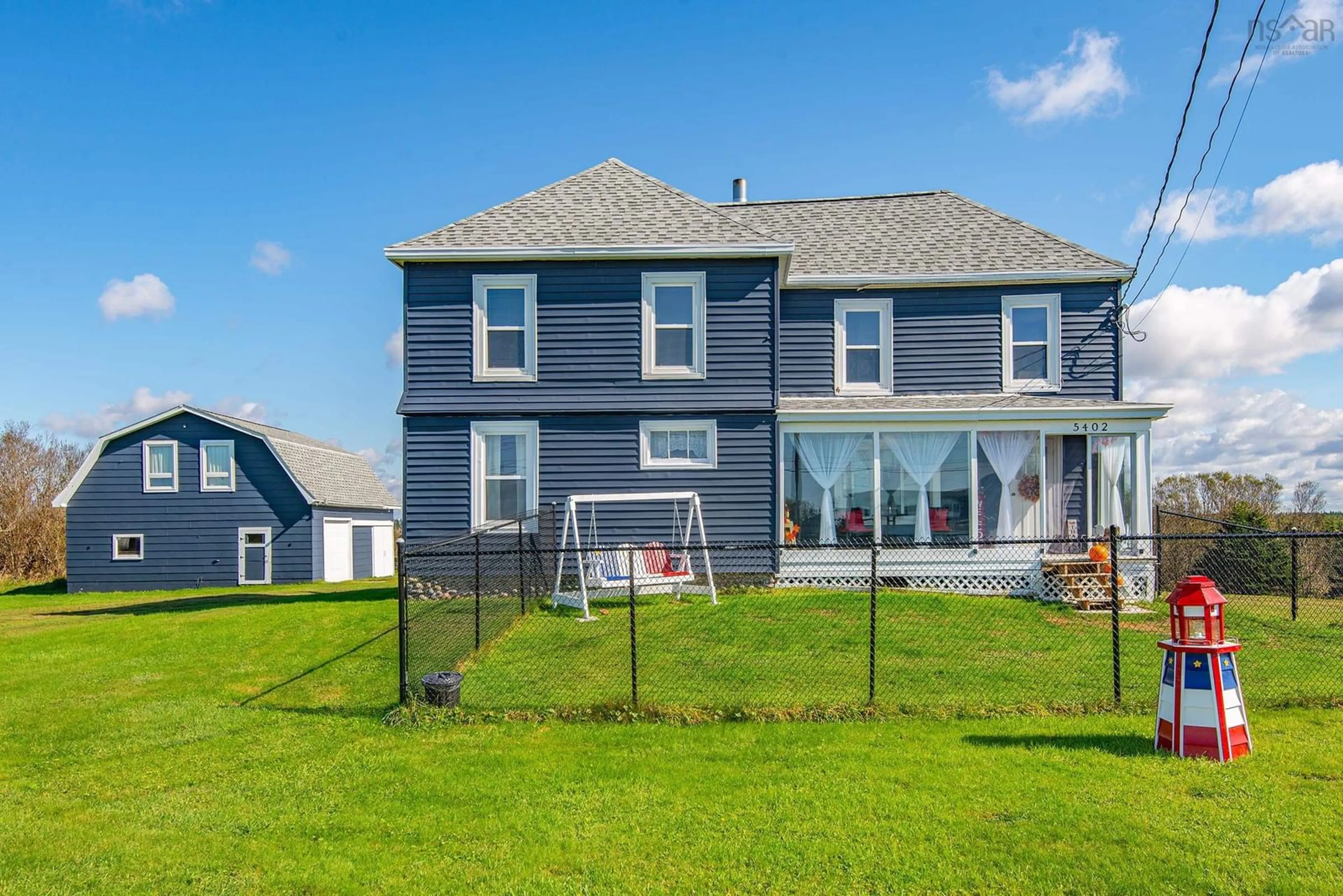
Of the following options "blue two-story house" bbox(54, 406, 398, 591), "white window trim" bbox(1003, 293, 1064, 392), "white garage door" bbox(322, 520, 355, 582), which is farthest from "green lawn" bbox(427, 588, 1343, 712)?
"white garage door" bbox(322, 520, 355, 582)

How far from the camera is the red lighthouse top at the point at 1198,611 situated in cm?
655

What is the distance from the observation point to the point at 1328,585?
1468 centimetres

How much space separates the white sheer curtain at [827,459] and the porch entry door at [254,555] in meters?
16.6

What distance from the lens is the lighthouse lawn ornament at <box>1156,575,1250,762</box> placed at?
6258mm

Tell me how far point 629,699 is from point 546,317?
349 inches

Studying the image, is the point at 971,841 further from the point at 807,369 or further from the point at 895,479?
the point at 807,369

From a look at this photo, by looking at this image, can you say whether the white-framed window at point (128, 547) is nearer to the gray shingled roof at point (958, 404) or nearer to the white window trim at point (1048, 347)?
the gray shingled roof at point (958, 404)

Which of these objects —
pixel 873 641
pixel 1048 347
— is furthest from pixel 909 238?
pixel 873 641

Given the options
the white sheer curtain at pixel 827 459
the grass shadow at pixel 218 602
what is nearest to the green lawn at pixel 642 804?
the white sheer curtain at pixel 827 459

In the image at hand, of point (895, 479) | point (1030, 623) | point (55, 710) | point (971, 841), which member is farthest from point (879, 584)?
point (55, 710)

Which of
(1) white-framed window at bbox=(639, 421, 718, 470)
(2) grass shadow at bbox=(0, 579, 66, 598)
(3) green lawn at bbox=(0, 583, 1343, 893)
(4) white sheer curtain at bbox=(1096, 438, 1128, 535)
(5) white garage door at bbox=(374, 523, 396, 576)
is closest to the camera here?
(3) green lawn at bbox=(0, 583, 1343, 893)

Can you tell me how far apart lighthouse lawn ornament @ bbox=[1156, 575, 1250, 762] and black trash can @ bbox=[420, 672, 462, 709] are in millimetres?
5636

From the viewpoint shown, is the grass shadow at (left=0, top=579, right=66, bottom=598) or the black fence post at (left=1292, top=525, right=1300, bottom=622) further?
the grass shadow at (left=0, top=579, right=66, bottom=598)

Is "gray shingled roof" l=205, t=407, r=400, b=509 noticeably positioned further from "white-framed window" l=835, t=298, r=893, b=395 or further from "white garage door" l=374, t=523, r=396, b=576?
"white-framed window" l=835, t=298, r=893, b=395
